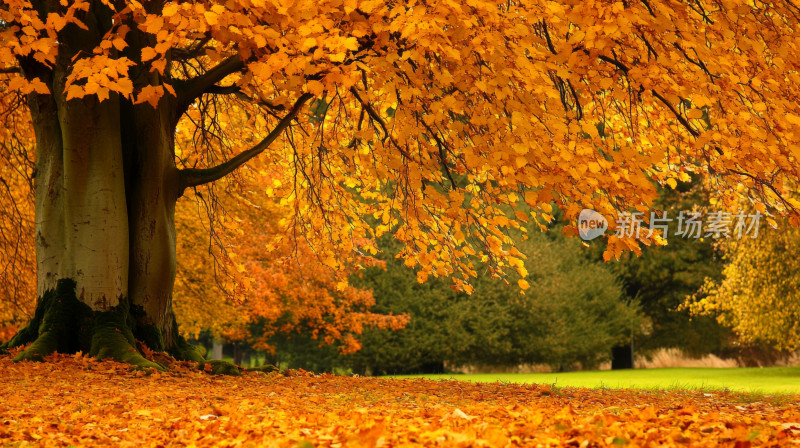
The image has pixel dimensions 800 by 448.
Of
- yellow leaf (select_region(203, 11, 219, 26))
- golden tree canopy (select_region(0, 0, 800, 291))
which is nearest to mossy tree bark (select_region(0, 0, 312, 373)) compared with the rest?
golden tree canopy (select_region(0, 0, 800, 291))

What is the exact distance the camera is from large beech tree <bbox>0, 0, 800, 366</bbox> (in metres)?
5.49

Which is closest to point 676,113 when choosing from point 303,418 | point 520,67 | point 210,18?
point 520,67

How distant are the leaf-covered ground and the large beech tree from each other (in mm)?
1403

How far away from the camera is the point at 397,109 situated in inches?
244

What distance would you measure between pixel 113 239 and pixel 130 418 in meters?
3.77

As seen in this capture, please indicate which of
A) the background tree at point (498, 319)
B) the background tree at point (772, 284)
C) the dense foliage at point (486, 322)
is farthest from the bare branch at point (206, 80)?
the background tree at point (772, 284)

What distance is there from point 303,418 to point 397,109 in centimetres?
295

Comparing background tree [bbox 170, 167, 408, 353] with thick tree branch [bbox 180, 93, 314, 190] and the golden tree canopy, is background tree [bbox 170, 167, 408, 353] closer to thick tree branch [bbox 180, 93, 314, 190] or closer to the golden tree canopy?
thick tree branch [bbox 180, 93, 314, 190]

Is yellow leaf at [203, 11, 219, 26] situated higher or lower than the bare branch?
lower

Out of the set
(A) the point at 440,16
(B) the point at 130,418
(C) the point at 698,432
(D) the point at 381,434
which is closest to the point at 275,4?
(A) the point at 440,16

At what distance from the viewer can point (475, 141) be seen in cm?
640

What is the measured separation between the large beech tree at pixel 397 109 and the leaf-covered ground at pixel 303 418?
4.60ft

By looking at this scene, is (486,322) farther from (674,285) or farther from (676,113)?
(676,113)

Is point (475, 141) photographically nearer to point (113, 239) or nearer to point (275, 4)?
point (275, 4)
